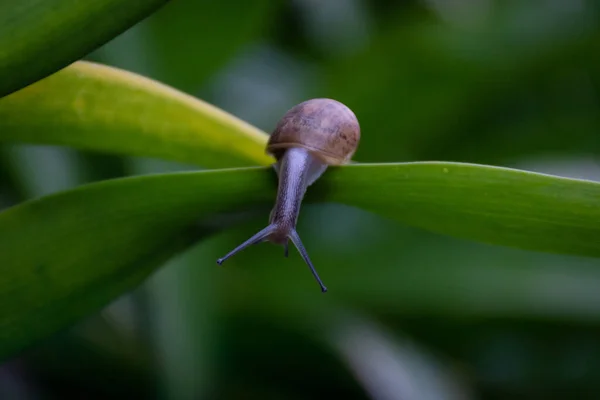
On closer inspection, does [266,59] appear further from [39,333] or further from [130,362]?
[39,333]

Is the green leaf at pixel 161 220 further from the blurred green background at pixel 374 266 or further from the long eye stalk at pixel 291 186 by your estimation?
the blurred green background at pixel 374 266

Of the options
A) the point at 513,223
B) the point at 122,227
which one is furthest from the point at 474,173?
the point at 122,227

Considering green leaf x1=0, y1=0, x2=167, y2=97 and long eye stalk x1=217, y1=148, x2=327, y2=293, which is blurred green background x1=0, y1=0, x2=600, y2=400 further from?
green leaf x1=0, y1=0, x2=167, y2=97

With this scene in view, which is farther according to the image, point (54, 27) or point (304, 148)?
point (304, 148)

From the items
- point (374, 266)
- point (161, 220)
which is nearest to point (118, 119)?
point (161, 220)

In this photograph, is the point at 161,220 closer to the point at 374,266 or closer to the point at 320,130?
the point at 320,130
